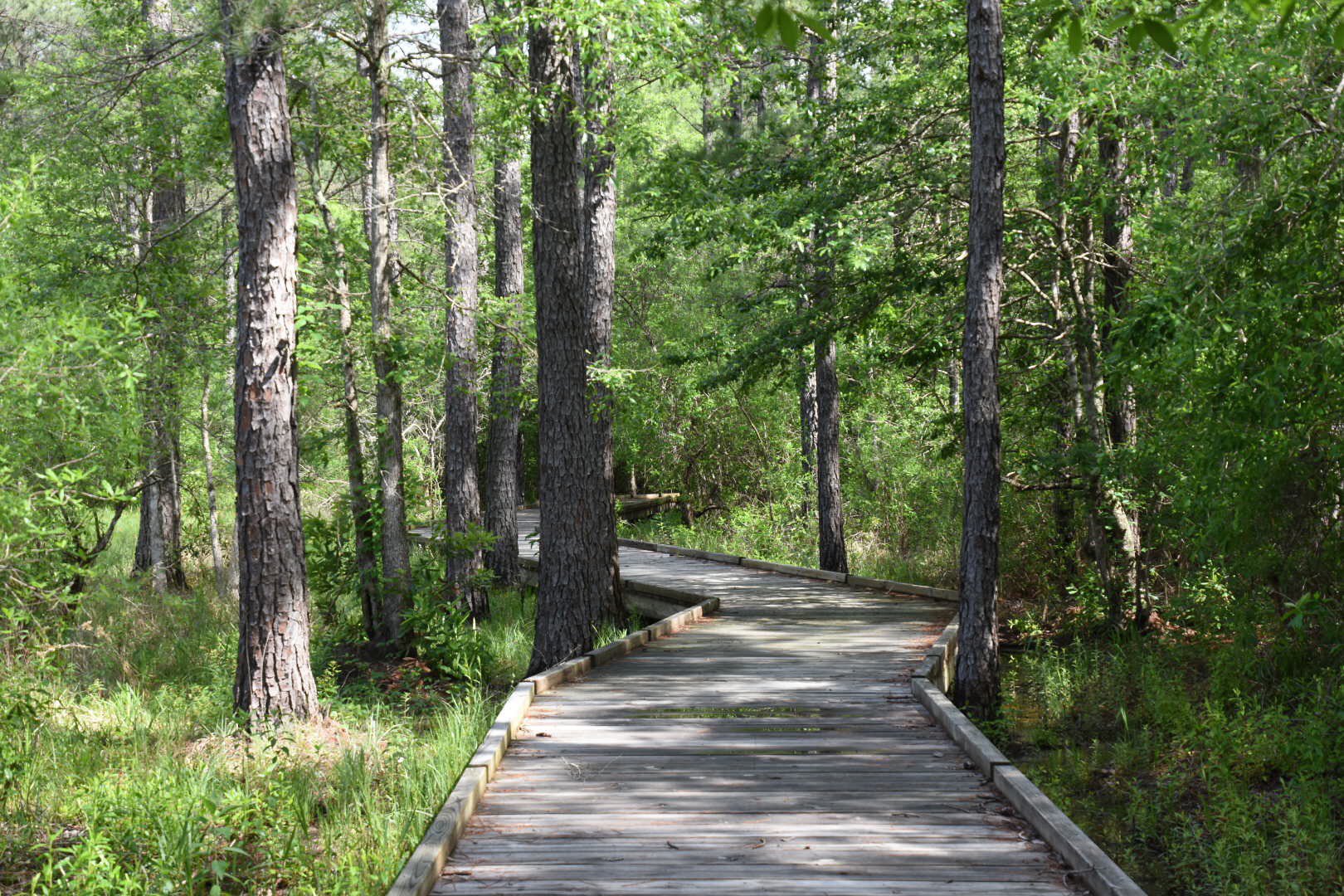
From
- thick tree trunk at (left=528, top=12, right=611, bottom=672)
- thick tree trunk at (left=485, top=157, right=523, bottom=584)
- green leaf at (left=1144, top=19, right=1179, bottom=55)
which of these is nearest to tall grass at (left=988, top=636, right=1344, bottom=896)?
thick tree trunk at (left=528, top=12, right=611, bottom=672)

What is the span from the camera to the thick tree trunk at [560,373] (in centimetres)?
888

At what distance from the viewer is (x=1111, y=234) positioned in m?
11.7

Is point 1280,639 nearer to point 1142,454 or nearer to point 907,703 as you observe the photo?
point 1142,454

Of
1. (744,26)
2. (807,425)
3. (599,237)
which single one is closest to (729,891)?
(744,26)

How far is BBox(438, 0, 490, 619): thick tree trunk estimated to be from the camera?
1205 centimetres

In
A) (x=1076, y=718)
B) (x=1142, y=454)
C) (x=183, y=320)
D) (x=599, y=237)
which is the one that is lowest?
(x=1076, y=718)

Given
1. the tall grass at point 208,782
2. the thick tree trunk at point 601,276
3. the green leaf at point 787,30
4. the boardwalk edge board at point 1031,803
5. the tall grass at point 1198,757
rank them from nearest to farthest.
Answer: the green leaf at point 787,30, the boardwalk edge board at point 1031,803, the tall grass at point 208,782, the tall grass at point 1198,757, the thick tree trunk at point 601,276

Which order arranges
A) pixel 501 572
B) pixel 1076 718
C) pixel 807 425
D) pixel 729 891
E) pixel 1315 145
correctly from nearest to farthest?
pixel 729 891, pixel 1315 145, pixel 1076 718, pixel 501 572, pixel 807 425

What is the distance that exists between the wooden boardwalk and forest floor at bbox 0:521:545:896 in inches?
30.1

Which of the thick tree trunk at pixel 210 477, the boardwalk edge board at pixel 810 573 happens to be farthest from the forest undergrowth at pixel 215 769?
the boardwalk edge board at pixel 810 573

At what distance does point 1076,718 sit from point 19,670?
8.03 meters

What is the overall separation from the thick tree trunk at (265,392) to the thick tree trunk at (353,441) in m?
1.97

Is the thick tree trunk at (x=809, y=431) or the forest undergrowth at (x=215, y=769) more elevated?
the thick tree trunk at (x=809, y=431)

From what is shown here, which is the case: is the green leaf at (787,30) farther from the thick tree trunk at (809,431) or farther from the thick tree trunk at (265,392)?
the thick tree trunk at (809,431)
